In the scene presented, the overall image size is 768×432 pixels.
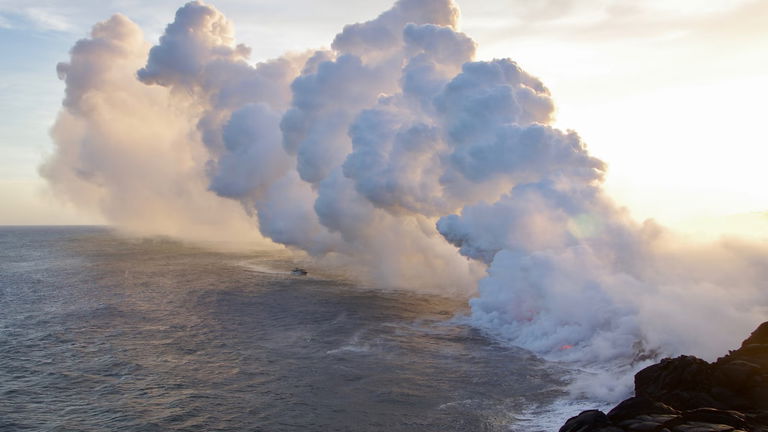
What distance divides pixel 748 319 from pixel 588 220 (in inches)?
789

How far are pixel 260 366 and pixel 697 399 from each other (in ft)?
96.3

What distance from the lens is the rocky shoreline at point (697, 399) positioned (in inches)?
955

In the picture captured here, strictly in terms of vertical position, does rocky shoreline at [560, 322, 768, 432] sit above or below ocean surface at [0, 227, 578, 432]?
above

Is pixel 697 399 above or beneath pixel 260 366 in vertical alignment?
above

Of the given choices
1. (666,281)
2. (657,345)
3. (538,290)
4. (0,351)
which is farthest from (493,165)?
(0,351)

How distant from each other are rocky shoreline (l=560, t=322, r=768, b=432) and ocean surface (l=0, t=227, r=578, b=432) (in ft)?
18.6

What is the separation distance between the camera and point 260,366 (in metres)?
44.7

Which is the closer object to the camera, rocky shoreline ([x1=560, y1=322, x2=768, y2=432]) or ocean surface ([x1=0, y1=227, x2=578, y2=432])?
rocky shoreline ([x1=560, y1=322, x2=768, y2=432])

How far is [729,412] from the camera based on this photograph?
25109mm

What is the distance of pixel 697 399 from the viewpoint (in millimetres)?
29172

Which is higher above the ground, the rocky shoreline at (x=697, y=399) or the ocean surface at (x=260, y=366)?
the rocky shoreline at (x=697, y=399)

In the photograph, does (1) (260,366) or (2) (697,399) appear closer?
(2) (697,399)

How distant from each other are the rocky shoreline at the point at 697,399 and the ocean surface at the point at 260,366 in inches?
223

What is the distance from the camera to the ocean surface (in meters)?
33.8
